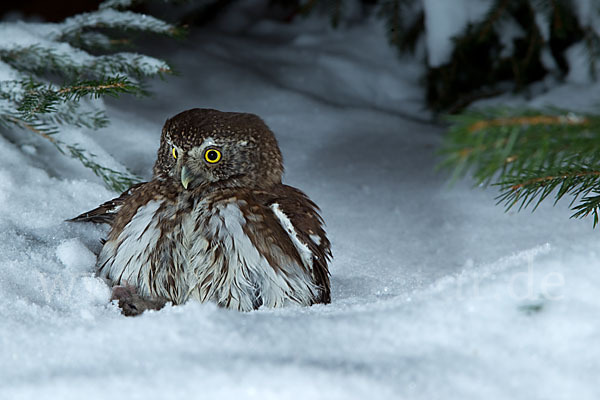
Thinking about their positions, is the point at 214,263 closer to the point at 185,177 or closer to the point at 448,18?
the point at 185,177

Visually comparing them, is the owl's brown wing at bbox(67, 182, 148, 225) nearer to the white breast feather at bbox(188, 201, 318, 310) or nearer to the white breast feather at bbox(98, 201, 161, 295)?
the white breast feather at bbox(98, 201, 161, 295)

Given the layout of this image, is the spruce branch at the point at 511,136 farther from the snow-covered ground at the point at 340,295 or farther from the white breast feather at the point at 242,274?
the white breast feather at the point at 242,274

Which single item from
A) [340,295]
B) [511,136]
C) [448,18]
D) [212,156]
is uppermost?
[448,18]

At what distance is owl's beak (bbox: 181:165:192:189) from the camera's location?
6.92 ft

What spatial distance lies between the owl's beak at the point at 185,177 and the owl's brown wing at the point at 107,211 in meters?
0.24

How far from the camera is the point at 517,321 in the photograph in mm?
1286

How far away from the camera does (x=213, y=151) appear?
2.16 meters

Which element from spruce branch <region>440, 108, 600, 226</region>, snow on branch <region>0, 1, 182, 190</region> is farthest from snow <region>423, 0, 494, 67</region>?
spruce branch <region>440, 108, 600, 226</region>

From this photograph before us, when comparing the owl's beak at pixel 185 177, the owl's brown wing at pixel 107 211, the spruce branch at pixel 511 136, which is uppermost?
the spruce branch at pixel 511 136

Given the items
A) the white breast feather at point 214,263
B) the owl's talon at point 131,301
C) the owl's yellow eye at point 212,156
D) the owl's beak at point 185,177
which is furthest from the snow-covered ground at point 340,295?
the owl's yellow eye at point 212,156

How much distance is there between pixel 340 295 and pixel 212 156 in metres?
0.70

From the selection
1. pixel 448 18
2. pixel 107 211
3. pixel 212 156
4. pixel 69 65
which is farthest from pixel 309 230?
pixel 448 18

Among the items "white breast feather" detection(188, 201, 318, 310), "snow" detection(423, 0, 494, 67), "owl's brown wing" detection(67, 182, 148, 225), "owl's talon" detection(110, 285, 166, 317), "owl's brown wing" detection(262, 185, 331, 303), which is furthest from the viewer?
"snow" detection(423, 0, 494, 67)

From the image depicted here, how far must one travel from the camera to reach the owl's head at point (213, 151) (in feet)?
7.04
